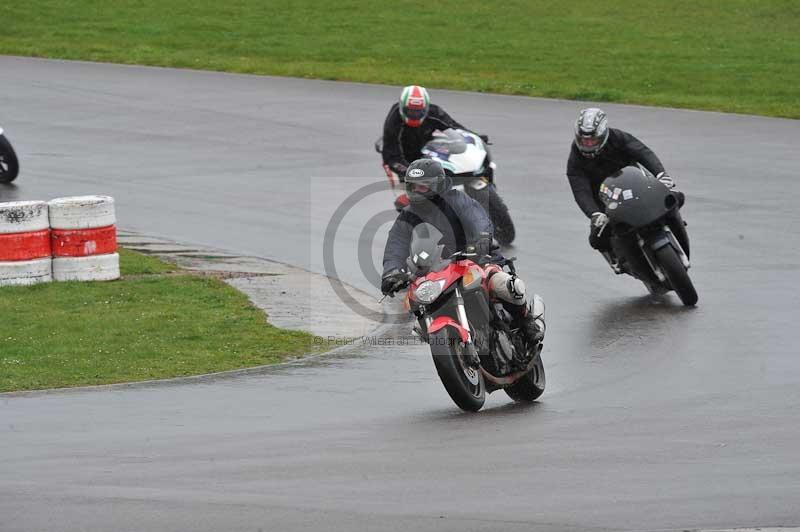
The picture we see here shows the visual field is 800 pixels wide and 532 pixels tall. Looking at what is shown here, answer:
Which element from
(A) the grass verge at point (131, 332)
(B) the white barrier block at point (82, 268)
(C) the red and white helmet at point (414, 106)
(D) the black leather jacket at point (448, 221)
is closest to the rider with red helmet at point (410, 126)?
(C) the red and white helmet at point (414, 106)

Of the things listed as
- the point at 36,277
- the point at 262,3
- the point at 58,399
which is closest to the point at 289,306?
the point at 36,277

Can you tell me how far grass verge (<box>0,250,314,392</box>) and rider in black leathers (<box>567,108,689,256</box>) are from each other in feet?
11.2

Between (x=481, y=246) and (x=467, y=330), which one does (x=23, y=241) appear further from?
(x=467, y=330)

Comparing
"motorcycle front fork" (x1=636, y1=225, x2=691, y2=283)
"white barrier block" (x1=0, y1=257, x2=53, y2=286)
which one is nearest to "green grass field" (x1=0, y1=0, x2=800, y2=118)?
"motorcycle front fork" (x1=636, y1=225, x2=691, y2=283)

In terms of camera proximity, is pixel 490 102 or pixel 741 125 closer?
pixel 741 125

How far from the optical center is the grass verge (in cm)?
1207

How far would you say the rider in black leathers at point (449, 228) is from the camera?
10.6 meters

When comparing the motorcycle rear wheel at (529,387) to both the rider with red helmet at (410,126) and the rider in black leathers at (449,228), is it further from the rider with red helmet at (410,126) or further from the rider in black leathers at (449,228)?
the rider with red helmet at (410,126)

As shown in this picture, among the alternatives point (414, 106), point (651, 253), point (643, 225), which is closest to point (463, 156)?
point (414, 106)

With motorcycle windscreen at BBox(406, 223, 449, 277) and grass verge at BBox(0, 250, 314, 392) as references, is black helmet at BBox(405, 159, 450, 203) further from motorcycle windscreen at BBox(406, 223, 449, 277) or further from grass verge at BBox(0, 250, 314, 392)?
grass verge at BBox(0, 250, 314, 392)

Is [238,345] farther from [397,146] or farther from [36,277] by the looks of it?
[397,146]

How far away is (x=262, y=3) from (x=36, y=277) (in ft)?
100

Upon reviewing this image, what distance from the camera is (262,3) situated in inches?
1773

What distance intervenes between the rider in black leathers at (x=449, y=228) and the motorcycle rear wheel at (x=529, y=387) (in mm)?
253
